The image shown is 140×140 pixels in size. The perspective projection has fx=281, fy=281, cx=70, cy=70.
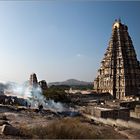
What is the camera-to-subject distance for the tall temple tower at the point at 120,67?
46000 mm

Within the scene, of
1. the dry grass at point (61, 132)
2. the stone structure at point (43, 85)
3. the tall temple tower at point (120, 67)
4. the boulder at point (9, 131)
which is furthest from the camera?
the stone structure at point (43, 85)

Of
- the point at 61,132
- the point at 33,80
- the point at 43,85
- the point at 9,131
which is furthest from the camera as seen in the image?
the point at 43,85

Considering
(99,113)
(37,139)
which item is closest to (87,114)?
(99,113)

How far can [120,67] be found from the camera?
152 feet

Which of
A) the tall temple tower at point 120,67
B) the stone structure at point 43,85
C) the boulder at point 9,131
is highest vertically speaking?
the tall temple tower at point 120,67

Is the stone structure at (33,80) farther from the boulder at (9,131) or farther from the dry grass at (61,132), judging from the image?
the dry grass at (61,132)

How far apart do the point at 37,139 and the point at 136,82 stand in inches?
1474

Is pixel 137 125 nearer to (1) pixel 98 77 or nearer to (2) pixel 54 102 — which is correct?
(2) pixel 54 102

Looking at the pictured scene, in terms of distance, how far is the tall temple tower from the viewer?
1811 inches

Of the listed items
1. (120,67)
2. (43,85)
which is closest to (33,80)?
(43,85)

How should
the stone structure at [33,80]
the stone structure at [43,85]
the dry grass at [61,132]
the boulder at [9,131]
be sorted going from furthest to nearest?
1. the stone structure at [43,85]
2. the stone structure at [33,80]
3. the boulder at [9,131]
4. the dry grass at [61,132]

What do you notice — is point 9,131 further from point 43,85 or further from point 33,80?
point 43,85

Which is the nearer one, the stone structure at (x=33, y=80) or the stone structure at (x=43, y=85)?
the stone structure at (x=33, y=80)

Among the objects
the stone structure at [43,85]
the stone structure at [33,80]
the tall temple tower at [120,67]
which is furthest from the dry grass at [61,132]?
the stone structure at [43,85]
